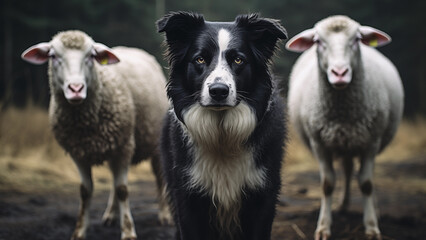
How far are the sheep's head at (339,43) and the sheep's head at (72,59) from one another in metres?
2.29

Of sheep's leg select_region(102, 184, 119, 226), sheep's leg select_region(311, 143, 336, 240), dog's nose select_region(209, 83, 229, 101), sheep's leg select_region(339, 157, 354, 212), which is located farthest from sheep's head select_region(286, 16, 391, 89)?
sheep's leg select_region(102, 184, 119, 226)

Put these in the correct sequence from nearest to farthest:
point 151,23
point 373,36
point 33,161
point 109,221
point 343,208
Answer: point 373,36 < point 109,221 < point 343,208 < point 33,161 < point 151,23

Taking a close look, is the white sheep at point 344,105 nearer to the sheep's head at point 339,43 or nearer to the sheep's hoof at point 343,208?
the sheep's head at point 339,43

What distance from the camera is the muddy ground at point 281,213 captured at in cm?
508

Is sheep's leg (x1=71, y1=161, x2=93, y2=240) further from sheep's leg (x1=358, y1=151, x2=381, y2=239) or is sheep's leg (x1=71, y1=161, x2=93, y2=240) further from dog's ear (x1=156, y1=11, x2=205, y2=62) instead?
sheep's leg (x1=358, y1=151, x2=381, y2=239)

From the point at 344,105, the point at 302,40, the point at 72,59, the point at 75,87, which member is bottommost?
the point at 344,105

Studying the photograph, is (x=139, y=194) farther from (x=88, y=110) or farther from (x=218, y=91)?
(x=218, y=91)

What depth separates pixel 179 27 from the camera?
3.41m

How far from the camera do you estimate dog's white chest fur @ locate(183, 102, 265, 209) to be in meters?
3.32

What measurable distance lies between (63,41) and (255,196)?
2.80m

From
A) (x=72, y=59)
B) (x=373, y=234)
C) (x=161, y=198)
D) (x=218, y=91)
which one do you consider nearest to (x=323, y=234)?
(x=373, y=234)

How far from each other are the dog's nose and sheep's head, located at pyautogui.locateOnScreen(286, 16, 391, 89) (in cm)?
200

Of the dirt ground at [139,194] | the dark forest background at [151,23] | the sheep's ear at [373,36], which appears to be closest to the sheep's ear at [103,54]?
the dirt ground at [139,194]

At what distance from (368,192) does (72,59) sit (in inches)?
144
